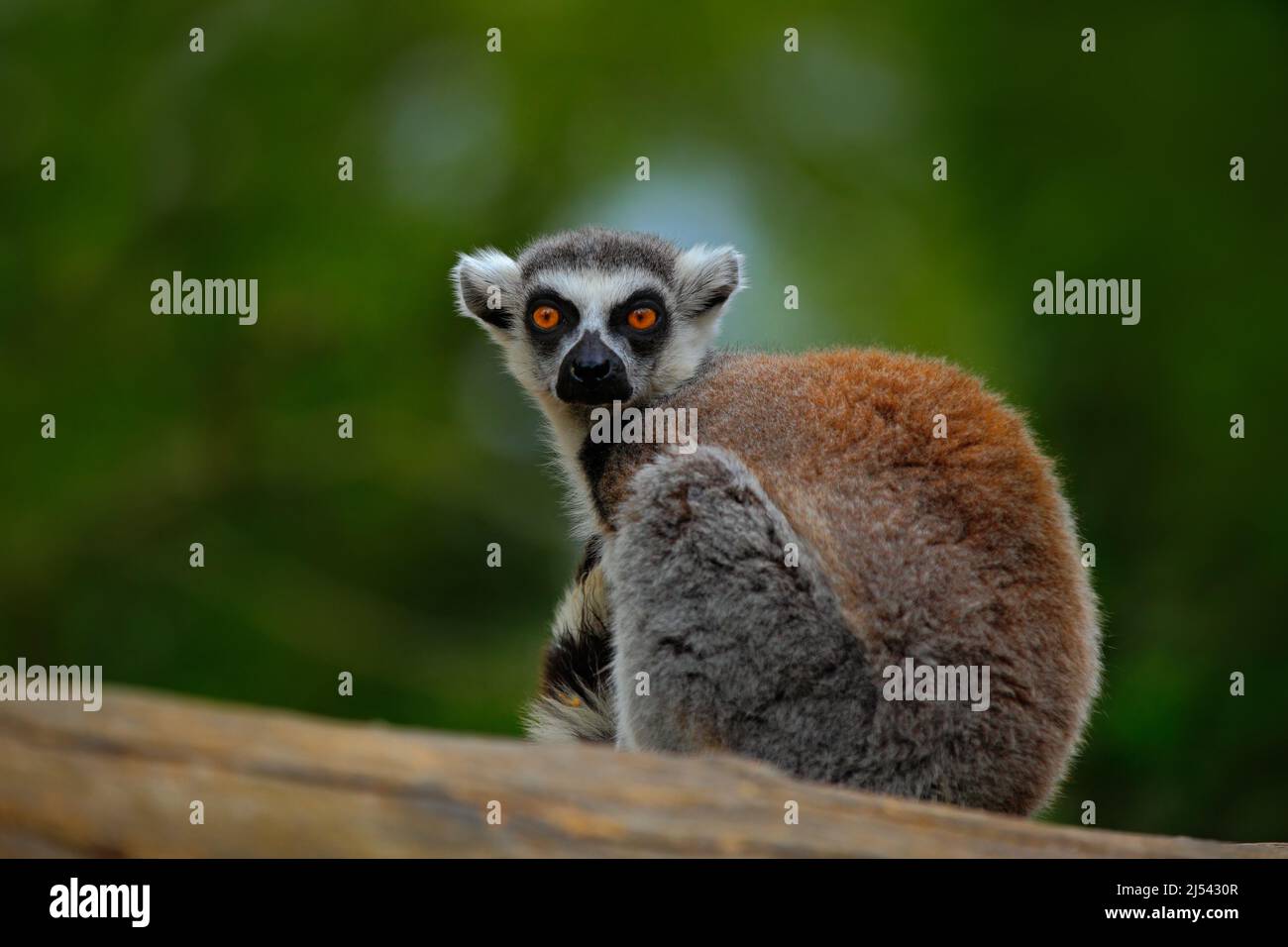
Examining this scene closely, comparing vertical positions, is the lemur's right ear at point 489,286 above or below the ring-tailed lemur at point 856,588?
above

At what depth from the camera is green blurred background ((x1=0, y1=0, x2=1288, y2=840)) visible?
7.85m

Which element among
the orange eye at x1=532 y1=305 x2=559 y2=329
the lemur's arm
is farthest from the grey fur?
the orange eye at x1=532 y1=305 x2=559 y2=329

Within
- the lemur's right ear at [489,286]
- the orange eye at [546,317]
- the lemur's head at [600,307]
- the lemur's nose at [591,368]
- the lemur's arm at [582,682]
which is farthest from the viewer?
the lemur's right ear at [489,286]

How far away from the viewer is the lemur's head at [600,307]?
5.07 meters

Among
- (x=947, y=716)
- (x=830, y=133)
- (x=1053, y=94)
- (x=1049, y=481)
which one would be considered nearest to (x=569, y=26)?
(x=830, y=133)

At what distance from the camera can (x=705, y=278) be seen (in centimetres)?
564

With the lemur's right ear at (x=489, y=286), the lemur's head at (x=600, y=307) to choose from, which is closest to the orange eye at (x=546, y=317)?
the lemur's head at (x=600, y=307)

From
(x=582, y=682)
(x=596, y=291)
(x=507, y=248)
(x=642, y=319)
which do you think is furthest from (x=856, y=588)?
(x=507, y=248)

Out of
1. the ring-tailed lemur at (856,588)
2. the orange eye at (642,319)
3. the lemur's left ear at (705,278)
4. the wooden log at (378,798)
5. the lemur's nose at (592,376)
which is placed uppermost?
the lemur's left ear at (705,278)

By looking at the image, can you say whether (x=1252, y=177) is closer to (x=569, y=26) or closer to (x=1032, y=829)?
(x=569, y=26)

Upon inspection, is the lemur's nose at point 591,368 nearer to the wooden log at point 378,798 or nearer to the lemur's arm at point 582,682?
A: the lemur's arm at point 582,682

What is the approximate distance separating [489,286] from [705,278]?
0.97 m

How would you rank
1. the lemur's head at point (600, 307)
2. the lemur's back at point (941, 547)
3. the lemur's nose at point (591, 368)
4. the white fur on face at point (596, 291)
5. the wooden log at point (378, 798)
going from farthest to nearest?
the white fur on face at point (596, 291), the lemur's head at point (600, 307), the lemur's nose at point (591, 368), the lemur's back at point (941, 547), the wooden log at point (378, 798)
